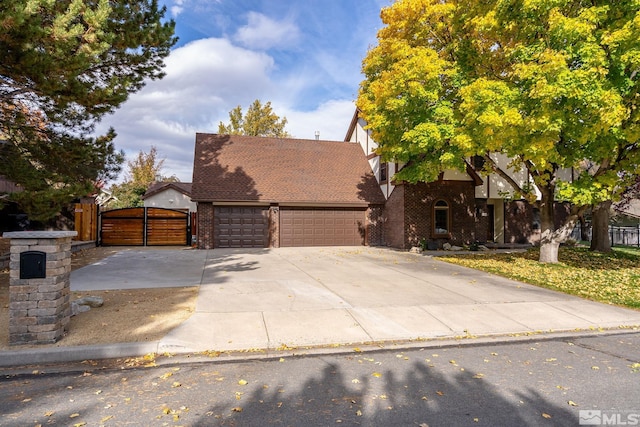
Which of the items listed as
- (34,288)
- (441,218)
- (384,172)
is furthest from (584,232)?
(34,288)

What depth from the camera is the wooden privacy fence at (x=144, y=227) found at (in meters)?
20.0

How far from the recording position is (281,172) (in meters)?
21.8

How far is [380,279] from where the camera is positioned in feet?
33.2

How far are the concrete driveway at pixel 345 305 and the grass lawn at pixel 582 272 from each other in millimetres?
884

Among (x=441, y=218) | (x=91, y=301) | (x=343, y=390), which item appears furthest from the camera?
(x=441, y=218)

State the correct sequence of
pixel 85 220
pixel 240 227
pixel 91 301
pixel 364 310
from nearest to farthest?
1. pixel 91 301
2. pixel 364 310
3. pixel 85 220
4. pixel 240 227

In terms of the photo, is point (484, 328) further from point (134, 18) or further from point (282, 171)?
point (282, 171)

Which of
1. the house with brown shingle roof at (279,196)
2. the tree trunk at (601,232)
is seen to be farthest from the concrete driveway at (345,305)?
the tree trunk at (601,232)

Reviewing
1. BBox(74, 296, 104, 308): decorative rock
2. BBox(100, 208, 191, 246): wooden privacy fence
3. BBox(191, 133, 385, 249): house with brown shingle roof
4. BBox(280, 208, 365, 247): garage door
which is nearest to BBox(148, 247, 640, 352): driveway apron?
BBox(74, 296, 104, 308): decorative rock

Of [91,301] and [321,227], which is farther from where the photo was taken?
[321,227]

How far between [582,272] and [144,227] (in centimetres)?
2003

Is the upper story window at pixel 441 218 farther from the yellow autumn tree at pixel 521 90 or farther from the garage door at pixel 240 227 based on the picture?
the garage door at pixel 240 227

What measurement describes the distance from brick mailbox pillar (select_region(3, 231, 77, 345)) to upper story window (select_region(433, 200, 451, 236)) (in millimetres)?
17553

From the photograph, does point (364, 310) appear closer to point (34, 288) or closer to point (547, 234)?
point (34, 288)
